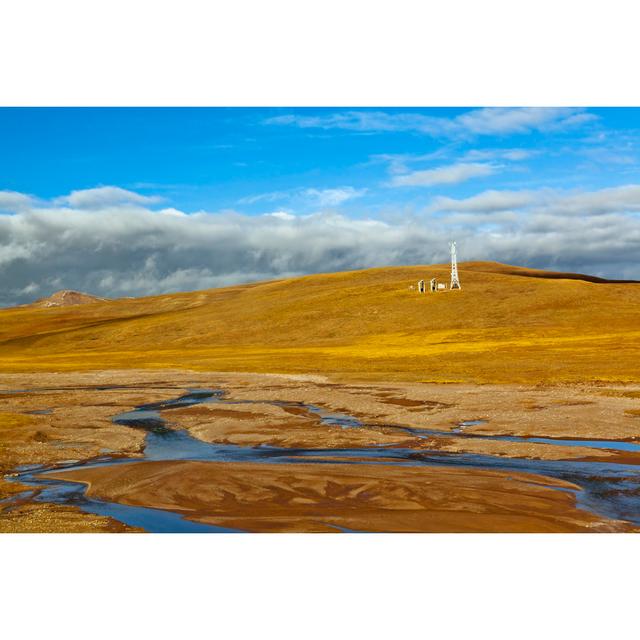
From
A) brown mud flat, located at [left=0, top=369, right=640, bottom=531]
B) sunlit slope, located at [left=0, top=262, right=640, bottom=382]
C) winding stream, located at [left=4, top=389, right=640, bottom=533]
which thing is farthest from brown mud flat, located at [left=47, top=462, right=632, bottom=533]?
sunlit slope, located at [left=0, top=262, right=640, bottom=382]

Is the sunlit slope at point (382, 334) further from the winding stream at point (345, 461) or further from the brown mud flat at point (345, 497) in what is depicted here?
the brown mud flat at point (345, 497)

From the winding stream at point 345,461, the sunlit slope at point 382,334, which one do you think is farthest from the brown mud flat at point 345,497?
the sunlit slope at point 382,334

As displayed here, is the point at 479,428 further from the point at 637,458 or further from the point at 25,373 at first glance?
the point at 25,373

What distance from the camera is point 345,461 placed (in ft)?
85.9

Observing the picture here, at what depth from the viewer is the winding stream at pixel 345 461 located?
19.2 metres

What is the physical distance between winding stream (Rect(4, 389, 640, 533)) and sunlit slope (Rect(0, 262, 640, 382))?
82.9 feet

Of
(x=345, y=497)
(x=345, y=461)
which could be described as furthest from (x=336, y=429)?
(x=345, y=497)

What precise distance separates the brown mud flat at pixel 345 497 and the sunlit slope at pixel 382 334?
33.9m

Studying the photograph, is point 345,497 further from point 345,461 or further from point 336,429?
point 336,429

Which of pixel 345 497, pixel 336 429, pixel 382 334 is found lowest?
pixel 336 429

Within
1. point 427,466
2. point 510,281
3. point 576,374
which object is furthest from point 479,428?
point 510,281

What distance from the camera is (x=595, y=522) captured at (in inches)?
699

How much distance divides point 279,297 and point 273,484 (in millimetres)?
144266

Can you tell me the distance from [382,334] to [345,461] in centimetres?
9099
